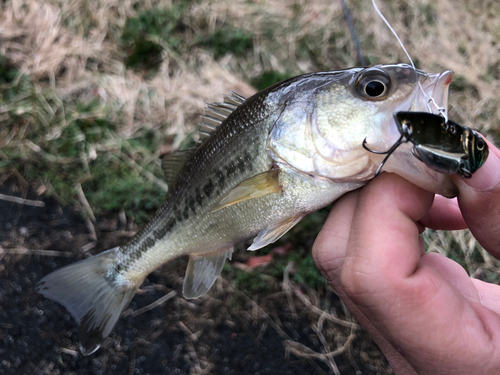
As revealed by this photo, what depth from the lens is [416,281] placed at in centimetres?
121

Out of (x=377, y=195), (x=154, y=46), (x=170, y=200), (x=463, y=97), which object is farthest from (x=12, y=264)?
(x=463, y=97)

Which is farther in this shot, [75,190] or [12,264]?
[75,190]

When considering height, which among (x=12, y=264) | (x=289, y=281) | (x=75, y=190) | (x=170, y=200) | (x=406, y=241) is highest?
(x=406, y=241)

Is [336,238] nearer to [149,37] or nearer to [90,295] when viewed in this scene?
[90,295]

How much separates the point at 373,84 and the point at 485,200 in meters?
0.62

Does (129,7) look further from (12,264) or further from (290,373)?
(290,373)

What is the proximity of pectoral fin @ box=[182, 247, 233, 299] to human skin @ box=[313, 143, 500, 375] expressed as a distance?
0.95m

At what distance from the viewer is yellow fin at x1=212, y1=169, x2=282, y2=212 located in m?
1.60

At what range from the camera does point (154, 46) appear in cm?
414

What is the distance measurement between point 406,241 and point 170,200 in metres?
1.41

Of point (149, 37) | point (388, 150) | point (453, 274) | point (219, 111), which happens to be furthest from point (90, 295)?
point (149, 37)

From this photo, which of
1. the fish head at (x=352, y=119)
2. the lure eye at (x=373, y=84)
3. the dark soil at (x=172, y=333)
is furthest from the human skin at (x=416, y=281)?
the dark soil at (x=172, y=333)

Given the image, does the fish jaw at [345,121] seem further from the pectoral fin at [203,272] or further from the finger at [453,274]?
the pectoral fin at [203,272]

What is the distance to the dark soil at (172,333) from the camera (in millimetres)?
2631
